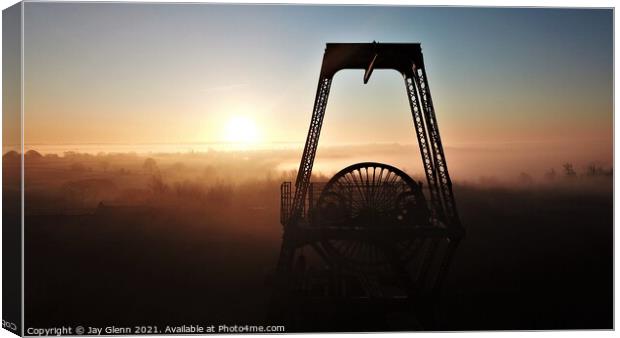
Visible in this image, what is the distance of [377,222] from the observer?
1140cm

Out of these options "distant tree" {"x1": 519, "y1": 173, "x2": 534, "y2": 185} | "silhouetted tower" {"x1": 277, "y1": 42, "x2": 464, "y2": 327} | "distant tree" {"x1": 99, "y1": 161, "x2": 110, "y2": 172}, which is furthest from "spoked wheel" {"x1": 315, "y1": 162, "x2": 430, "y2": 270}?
"distant tree" {"x1": 99, "y1": 161, "x2": 110, "y2": 172}

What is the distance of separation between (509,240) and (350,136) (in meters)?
2.50

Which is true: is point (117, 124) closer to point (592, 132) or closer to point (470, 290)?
point (470, 290)

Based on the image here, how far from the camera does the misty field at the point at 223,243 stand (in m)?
11.1

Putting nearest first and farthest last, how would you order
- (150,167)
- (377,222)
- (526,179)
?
(150,167) → (377,222) → (526,179)

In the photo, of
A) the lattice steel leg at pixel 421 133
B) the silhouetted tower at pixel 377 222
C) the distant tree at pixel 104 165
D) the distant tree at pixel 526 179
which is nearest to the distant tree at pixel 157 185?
the distant tree at pixel 104 165

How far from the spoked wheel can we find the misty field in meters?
0.27

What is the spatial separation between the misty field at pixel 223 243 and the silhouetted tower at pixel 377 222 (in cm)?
20

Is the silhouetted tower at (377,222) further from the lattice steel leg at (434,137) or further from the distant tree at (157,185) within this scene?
the distant tree at (157,185)

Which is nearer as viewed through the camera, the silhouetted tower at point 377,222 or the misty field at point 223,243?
the misty field at point 223,243

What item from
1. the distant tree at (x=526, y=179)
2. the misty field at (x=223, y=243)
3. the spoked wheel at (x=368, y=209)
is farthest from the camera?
the distant tree at (x=526, y=179)

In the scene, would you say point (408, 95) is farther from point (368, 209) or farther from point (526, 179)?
point (526, 179)

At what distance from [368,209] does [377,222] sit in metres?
0.22

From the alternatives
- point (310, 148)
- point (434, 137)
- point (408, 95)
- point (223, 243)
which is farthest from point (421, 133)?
point (223, 243)
